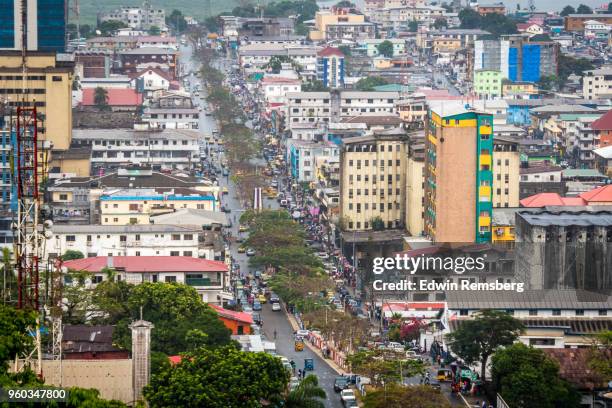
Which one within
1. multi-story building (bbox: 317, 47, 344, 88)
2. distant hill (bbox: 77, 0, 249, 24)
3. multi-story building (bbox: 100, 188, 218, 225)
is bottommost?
multi-story building (bbox: 100, 188, 218, 225)

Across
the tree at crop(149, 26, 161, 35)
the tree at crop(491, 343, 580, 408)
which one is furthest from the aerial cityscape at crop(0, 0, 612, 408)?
the tree at crop(149, 26, 161, 35)

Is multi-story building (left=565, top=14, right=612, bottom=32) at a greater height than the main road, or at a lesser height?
greater

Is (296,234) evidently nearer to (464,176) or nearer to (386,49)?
(464,176)

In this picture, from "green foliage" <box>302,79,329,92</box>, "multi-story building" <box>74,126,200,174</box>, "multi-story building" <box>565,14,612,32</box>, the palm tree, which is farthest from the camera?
"multi-story building" <box>565,14,612,32</box>

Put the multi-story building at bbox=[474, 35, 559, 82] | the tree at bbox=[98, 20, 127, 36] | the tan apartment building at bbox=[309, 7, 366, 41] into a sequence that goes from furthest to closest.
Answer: the tan apartment building at bbox=[309, 7, 366, 41]
the tree at bbox=[98, 20, 127, 36]
the multi-story building at bbox=[474, 35, 559, 82]

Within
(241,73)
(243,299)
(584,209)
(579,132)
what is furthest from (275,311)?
(241,73)

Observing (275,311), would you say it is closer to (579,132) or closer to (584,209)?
(584,209)

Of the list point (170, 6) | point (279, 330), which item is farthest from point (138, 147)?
point (170, 6)

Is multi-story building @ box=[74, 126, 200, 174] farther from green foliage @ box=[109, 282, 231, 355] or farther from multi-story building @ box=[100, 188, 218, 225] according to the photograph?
green foliage @ box=[109, 282, 231, 355]
